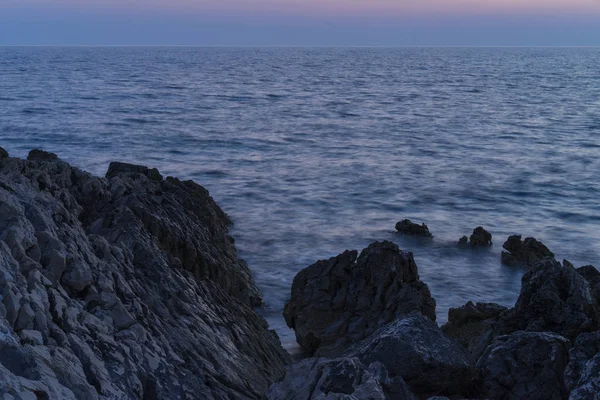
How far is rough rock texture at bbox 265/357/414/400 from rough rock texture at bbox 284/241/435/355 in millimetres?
3517

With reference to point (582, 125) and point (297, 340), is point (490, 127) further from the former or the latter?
point (297, 340)

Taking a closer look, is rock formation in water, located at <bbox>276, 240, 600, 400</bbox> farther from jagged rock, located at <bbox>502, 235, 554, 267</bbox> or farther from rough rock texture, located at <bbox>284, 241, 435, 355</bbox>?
jagged rock, located at <bbox>502, 235, 554, 267</bbox>

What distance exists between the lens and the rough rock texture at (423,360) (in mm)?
6086

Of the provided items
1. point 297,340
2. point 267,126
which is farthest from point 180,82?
point 297,340

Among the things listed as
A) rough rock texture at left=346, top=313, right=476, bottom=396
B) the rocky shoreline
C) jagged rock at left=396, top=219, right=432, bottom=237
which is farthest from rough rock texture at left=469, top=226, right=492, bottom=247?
rough rock texture at left=346, top=313, right=476, bottom=396

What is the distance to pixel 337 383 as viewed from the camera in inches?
198

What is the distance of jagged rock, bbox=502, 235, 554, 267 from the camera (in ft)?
49.1

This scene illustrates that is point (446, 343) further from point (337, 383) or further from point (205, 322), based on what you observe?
point (205, 322)

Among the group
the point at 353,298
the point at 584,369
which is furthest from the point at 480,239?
the point at 584,369

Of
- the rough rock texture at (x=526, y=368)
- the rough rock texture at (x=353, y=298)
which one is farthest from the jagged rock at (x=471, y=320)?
the rough rock texture at (x=526, y=368)

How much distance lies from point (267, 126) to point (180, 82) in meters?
35.5

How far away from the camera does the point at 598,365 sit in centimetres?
549

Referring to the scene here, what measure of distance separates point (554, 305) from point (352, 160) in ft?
69.6

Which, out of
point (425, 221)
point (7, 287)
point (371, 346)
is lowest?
point (425, 221)
